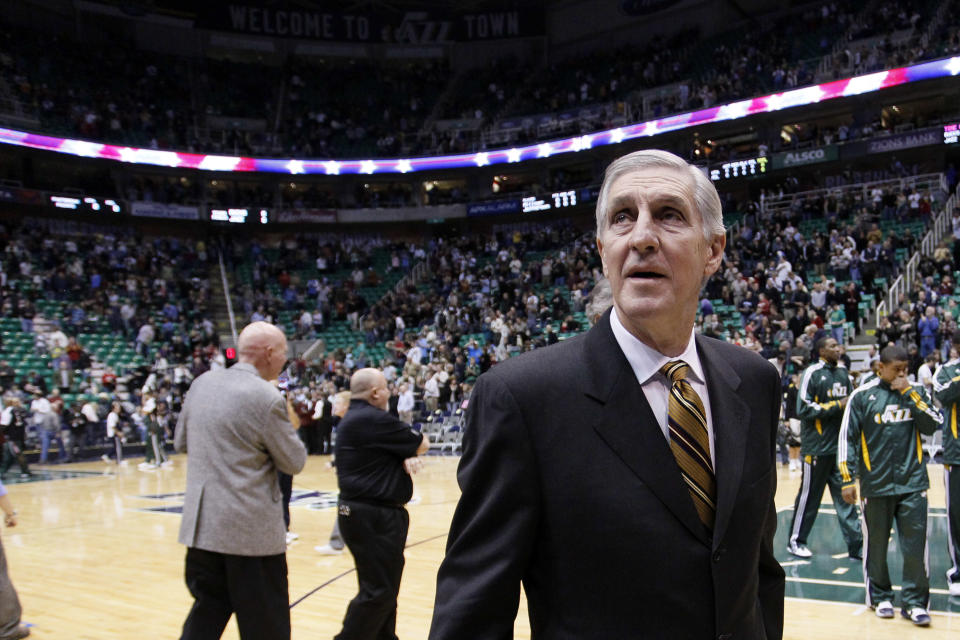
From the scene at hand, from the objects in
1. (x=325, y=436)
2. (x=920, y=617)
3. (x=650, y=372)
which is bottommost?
(x=325, y=436)

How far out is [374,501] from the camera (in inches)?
197

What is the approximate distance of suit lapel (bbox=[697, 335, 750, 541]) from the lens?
1.72 metres

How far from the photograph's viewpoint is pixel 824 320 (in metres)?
17.8

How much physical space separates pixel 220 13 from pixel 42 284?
54.7ft

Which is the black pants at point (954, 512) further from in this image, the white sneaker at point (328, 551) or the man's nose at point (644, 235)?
the man's nose at point (644, 235)

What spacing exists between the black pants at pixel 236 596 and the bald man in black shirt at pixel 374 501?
3.04ft

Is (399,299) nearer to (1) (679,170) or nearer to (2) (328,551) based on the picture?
(2) (328,551)

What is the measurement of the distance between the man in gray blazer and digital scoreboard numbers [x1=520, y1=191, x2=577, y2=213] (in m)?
28.1

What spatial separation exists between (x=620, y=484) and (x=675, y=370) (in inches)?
12.8

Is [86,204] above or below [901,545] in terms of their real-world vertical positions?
above

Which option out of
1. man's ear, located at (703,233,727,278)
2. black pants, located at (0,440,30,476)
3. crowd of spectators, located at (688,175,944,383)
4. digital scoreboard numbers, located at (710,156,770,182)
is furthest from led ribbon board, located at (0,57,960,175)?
man's ear, located at (703,233,727,278)

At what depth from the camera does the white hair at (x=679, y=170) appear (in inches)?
75.0

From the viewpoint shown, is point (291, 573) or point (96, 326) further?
point (96, 326)

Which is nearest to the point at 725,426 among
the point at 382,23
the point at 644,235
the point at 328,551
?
the point at 644,235
